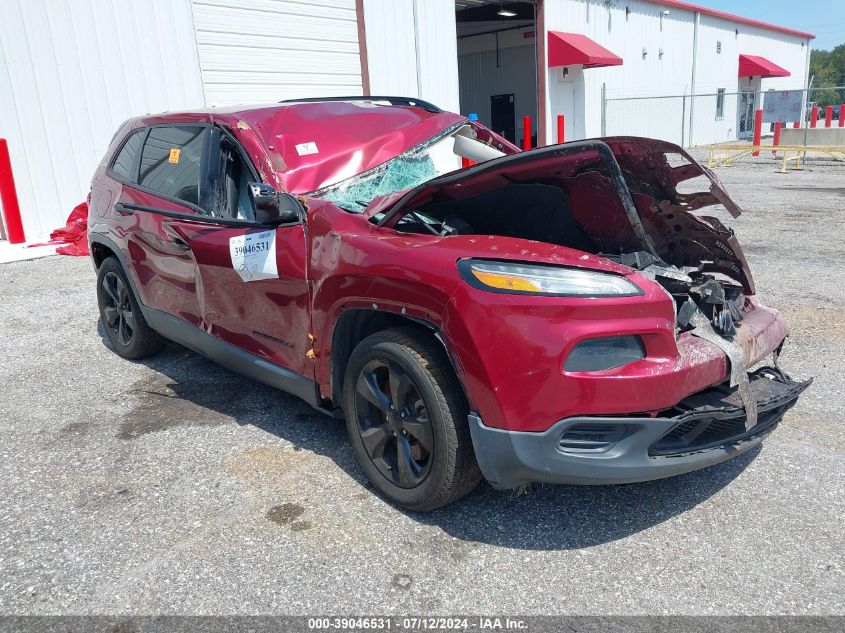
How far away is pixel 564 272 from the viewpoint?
251 centimetres

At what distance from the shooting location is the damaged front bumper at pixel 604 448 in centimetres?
247

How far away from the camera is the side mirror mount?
3248 millimetres

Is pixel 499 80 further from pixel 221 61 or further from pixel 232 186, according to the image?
pixel 232 186

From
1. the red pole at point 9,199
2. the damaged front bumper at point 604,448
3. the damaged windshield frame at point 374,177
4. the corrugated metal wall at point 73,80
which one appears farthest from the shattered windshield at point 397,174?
the corrugated metal wall at point 73,80

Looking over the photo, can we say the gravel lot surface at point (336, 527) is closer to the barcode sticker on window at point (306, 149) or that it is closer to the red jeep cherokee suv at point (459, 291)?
the red jeep cherokee suv at point (459, 291)

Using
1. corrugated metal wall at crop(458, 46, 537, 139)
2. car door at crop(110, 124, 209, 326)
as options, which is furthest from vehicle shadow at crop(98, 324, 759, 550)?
corrugated metal wall at crop(458, 46, 537, 139)

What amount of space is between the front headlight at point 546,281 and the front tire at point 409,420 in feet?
1.31

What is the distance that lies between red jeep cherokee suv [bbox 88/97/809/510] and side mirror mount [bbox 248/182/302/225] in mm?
10

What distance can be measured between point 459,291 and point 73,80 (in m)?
10.4

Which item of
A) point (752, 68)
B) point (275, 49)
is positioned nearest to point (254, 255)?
point (275, 49)

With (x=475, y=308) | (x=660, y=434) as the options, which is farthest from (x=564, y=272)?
(x=660, y=434)

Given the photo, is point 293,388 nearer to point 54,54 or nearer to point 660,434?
point 660,434

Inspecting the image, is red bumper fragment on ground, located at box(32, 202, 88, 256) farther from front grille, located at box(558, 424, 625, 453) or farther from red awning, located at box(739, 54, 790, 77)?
red awning, located at box(739, 54, 790, 77)

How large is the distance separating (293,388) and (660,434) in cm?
178
